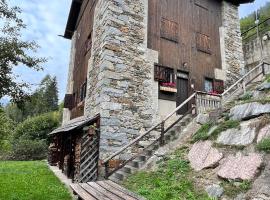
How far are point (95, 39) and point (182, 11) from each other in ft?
14.7

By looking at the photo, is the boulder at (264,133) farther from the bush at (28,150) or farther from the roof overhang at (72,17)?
the bush at (28,150)

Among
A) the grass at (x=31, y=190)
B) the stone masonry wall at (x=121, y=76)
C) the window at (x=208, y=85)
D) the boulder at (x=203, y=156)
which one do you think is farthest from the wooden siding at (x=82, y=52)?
the boulder at (x=203, y=156)

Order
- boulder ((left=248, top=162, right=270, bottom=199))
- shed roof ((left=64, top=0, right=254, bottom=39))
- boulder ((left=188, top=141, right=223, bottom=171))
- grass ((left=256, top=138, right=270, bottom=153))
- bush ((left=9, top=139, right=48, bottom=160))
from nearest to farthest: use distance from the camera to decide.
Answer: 1. boulder ((left=248, top=162, right=270, bottom=199))
2. grass ((left=256, top=138, right=270, bottom=153))
3. boulder ((left=188, top=141, right=223, bottom=171))
4. shed roof ((left=64, top=0, right=254, bottom=39))
5. bush ((left=9, top=139, right=48, bottom=160))

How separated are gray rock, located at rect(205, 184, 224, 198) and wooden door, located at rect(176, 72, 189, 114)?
6.22m

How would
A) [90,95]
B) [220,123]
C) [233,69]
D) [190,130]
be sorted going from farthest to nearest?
[233,69]
[90,95]
[190,130]
[220,123]

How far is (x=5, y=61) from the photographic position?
17.7 ft

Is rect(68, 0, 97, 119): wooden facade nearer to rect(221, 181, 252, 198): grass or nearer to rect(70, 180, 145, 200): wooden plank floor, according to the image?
rect(70, 180, 145, 200): wooden plank floor

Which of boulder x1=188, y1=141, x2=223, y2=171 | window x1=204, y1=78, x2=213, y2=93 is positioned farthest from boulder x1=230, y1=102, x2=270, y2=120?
window x1=204, y1=78, x2=213, y2=93

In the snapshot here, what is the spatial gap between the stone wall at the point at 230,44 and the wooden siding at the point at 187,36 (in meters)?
0.37

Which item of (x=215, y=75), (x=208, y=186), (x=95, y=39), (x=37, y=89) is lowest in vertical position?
(x=208, y=186)

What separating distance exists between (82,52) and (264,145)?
1089 cm

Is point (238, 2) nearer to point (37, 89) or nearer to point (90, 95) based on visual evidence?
point (90, 95)

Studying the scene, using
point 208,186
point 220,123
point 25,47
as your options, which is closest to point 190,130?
point 220,123

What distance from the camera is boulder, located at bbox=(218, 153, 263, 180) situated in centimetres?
506
